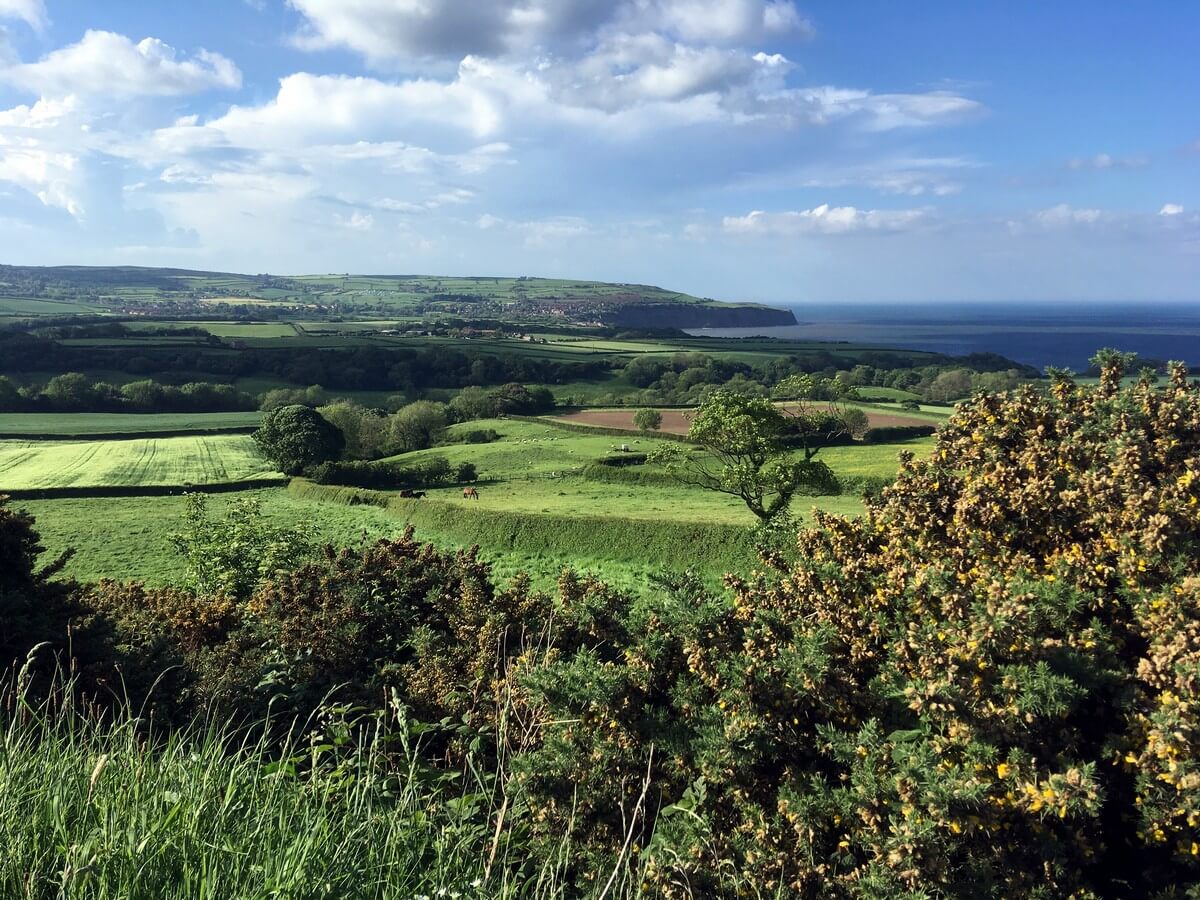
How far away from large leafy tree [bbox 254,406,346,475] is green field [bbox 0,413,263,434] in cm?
2347

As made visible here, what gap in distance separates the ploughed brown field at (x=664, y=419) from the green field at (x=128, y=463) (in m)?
33.4

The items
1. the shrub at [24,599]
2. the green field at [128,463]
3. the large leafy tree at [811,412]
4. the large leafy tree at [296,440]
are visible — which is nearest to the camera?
the shrub at [24,599]

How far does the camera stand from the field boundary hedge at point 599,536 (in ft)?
105

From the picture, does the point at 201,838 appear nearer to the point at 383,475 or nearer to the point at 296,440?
the point at 383,475

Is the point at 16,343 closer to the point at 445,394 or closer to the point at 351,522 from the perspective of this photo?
the point at 445,394

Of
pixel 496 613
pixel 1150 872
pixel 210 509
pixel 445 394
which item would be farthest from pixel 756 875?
pixel 445 394

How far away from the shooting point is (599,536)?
35.3m

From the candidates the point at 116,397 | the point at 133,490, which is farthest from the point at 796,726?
the point at 116,397

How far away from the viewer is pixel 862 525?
31.0 feet

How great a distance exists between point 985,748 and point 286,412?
69.9 meters

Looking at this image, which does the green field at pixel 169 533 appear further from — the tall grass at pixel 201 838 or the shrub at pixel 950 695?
the tall grass at pixel 201 838

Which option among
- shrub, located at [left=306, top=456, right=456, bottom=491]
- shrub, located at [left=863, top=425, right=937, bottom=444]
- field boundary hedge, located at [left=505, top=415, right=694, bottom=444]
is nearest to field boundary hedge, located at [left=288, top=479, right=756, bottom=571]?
shrub, located at [left=306, top=456, right=456, bottom=491]

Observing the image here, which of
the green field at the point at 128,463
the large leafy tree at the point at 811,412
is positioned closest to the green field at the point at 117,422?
the green field at the point at 128,463

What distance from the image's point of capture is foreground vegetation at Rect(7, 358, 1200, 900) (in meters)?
3.87
